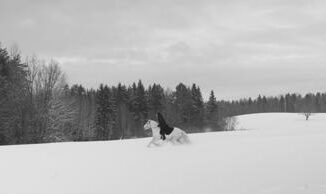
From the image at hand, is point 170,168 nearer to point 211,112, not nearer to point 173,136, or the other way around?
point 173,136

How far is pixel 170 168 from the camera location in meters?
13.4

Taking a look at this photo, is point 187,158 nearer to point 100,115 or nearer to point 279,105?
point 100,115

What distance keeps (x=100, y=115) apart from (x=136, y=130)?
8.09 meters

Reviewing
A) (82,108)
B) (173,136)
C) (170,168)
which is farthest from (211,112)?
(170,168)

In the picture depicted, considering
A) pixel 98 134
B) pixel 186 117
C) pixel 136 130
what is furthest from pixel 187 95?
pixel 98 134

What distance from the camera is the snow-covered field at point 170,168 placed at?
1137 centimetres

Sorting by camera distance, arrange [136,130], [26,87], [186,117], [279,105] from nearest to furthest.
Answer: [26,87] → [136,130] → [186,117] → [279,105]

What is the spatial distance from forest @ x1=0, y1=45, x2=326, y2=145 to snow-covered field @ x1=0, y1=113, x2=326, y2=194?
17.7 meters

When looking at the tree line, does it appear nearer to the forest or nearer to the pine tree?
the forest

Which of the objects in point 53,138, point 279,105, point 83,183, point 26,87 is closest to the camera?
point 83,183

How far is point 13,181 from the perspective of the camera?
12.7 meters

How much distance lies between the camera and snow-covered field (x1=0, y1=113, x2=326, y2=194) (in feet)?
37.3

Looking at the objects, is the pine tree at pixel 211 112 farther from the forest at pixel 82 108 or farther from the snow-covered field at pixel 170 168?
the snow-covered field at pixel 170 168

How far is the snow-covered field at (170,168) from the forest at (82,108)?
17.7 m
